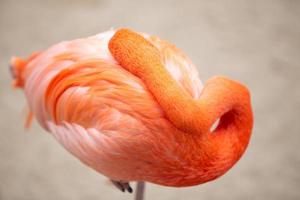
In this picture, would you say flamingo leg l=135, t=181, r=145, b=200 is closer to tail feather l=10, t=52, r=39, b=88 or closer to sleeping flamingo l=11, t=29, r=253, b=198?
sleeping flamingo l=11, t=29, r=253, b=198

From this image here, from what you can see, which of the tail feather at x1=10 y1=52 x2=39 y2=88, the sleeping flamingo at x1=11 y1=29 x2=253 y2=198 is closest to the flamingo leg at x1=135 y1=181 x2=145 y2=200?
the sleeping flamingo at x1=11 y1=29 x2=253 y2=198

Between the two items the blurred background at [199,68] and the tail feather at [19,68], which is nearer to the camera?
the tail feather at [19,68]

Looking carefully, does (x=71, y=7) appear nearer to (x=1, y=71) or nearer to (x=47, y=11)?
(x=47, y=11)

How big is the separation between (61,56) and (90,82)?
20 cm

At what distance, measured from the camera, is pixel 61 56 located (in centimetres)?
152

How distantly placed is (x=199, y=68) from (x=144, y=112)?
1691 millimetres

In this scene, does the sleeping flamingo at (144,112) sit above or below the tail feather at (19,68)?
above

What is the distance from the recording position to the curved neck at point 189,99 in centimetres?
123

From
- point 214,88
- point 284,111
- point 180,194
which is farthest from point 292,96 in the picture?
point 214,88

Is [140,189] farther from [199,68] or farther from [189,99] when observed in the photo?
[199,68]

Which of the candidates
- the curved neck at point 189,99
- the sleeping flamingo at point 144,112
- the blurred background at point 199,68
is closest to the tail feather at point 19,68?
the sleeping flamingo at point 144,112

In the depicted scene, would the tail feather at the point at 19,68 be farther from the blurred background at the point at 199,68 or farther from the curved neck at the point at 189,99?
the blurred background at the point at 199,68

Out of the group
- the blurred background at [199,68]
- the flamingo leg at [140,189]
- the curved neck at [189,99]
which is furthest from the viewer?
the blurred background at [199,68]

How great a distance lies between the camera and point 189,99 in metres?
1.25
